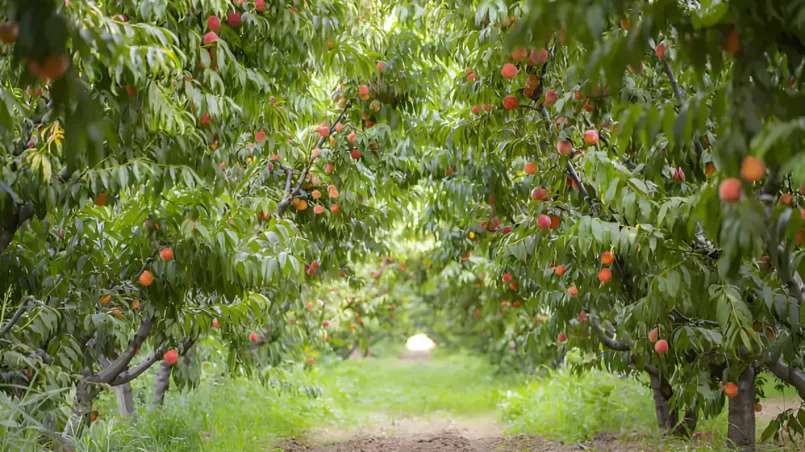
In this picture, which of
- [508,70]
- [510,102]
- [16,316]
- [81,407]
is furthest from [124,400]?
[508,70]

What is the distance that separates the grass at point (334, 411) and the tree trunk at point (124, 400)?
4.6 inches

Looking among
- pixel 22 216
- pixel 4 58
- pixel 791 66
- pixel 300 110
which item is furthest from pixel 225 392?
pixel 791 66

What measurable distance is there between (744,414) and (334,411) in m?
5.55

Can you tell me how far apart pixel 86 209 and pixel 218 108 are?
1.07 metres

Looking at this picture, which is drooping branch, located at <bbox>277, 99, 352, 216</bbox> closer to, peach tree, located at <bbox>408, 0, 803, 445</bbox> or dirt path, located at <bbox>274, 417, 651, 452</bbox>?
peach tree, located at <bbox>408, 0, 803, 445</bbox>

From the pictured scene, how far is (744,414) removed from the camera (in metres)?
4.20

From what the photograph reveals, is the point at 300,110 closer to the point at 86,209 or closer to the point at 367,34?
the point at 367,34

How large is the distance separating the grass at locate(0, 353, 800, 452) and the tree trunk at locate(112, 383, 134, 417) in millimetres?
118

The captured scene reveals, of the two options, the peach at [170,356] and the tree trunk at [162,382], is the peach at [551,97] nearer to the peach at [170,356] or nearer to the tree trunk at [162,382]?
the peach at [170,356]

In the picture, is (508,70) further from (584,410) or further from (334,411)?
(334,411)

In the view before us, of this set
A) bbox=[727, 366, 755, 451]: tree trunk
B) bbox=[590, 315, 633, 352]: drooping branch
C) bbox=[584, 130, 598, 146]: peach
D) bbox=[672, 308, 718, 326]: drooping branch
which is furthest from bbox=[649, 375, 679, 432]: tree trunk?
bbox=[584, 130, 598, 146]: peach

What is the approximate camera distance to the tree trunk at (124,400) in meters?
5.84

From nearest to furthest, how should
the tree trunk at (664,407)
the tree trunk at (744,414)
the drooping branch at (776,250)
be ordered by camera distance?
the drooping branch at (776,250) < the tree trunk at (744,414) < the tree trunk at (664,407)

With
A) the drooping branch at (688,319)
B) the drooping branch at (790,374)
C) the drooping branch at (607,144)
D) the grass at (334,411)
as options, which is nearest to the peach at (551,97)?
the drooping branch at (607,144)
